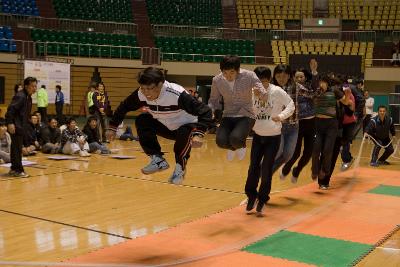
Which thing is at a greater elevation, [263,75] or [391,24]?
[391,24]

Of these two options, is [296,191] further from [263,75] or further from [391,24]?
[391,24]

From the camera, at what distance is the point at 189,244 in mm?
4684

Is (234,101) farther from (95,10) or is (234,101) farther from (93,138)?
(95,10)

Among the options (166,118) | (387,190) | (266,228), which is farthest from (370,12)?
(166,118)

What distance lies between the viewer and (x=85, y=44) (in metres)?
21.8

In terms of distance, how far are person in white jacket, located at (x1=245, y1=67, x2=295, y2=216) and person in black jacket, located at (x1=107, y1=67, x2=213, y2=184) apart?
1108 millimetres

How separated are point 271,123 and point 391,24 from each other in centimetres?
2266

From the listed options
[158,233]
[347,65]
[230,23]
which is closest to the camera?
[158,233]

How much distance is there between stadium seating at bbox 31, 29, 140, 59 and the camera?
21.6 m

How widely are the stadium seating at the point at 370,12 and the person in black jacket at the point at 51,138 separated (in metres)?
19.3

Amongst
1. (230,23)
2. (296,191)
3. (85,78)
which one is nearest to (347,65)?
(230,23)

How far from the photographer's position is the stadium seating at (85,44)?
21.6m

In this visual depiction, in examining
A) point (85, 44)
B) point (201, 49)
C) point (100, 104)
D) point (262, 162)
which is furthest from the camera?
point (201, 49)

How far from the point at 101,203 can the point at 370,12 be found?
79.0ft
